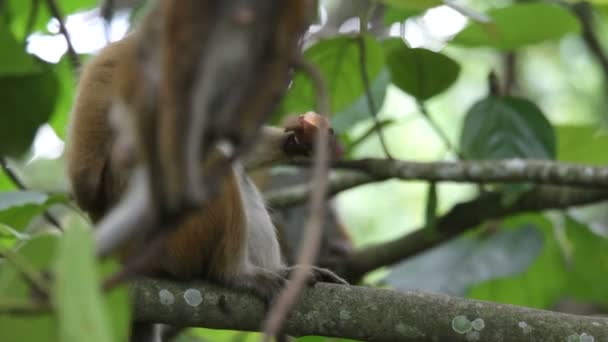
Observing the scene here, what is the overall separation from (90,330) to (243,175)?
6.98 ft

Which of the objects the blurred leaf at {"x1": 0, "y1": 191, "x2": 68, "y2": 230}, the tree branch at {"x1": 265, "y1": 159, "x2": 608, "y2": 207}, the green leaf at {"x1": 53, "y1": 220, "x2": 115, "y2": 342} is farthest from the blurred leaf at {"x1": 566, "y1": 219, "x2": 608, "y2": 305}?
the green leaf at {"x1": 53, "y1": 220, "x2": 115, "y2": 342}

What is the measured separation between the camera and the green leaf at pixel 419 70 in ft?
11.5

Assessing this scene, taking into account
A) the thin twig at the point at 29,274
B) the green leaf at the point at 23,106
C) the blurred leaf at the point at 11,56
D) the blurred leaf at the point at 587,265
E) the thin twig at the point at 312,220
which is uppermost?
the blurred leaf at the point at 11,56

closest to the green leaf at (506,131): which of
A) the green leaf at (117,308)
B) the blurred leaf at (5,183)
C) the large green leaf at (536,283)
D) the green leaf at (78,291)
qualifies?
the large green leaf at (536,283)

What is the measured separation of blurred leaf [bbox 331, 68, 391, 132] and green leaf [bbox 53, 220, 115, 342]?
2473 millimetres

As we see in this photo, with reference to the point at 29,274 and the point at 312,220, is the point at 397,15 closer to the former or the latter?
the point at 29,274

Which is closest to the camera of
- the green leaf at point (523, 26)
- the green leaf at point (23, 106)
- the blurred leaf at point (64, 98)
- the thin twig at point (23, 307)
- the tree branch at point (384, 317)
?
the thin twig at point (23, 307)

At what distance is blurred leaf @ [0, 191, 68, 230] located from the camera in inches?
103

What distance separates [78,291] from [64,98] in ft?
9.51

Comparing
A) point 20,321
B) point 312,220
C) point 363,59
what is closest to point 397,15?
point 363,59

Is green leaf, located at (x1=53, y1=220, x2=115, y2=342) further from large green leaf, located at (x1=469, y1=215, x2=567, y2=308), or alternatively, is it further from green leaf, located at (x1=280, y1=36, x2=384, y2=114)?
large green leaf, located at (x1=469, y1=215, x2=567, y2=308)

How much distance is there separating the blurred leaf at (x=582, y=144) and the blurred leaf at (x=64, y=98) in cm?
213

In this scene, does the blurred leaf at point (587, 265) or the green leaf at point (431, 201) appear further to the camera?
the blurred leaf at point (587, 265)

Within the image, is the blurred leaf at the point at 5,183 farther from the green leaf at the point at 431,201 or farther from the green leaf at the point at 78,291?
the green leaf at the point at 78,291
